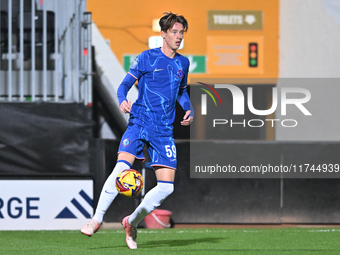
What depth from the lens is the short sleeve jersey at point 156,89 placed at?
548 centimetres

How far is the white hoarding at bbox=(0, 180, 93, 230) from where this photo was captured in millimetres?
8062

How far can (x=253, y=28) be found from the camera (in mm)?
15398

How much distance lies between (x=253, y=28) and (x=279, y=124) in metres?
4.37

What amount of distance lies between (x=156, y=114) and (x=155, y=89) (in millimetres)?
227

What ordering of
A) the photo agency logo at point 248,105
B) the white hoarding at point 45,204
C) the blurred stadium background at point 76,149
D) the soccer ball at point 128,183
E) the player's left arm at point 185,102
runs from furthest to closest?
the photo agency logo at point 248,105 → the blurred stadium background at point 76,149 → the white hoarding at point 45,204 → the player's left arm at point 185,102 → the soccer ball at point 128,183

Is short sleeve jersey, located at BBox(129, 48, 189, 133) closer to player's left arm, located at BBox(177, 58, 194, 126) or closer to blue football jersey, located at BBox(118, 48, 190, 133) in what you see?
blue football jersey, located at BBox(118, 48, 190, 133)

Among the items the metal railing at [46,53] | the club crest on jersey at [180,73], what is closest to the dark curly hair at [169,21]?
the club crest on jersey at [180,73]

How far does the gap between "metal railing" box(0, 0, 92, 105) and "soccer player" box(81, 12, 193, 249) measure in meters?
3.33

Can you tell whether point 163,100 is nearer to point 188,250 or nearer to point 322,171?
point 188,250

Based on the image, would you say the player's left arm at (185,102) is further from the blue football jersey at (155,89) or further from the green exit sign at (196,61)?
the green exit sign at (196,61)

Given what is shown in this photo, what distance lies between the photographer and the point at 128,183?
5059 mm

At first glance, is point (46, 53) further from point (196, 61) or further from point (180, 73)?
point (196, 61)

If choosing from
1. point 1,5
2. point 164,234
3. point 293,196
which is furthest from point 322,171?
point 1,5

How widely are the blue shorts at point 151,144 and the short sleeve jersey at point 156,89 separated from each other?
0.06m
